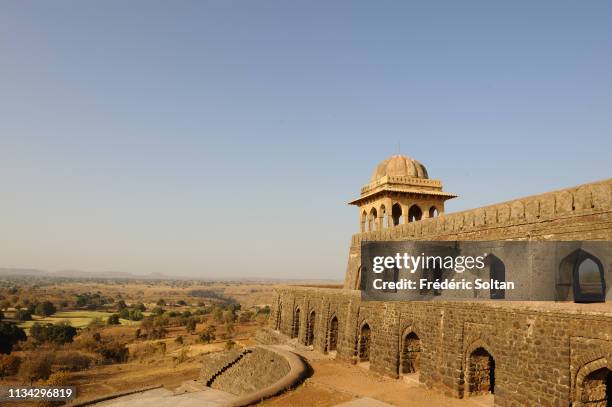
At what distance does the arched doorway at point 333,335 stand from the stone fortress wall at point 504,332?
0.82 meters

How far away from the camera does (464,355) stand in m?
13.3

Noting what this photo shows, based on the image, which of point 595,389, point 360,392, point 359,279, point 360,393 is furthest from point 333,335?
point 595,389

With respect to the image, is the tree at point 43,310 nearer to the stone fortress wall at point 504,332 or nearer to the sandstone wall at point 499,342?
the stone fortress wall at point 504,332

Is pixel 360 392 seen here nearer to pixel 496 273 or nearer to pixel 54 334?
pixel 496 273

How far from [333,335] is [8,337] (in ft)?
113

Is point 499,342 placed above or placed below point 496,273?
below

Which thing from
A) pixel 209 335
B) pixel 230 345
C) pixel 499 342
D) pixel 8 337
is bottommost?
pixel 8 337

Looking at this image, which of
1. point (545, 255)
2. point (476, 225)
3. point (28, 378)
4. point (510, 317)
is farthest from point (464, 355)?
point (28, 378)

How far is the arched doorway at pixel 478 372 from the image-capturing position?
13.1m

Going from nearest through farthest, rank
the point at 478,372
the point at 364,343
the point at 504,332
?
the point at 504,332
the point at 478,372
the point at 364,343

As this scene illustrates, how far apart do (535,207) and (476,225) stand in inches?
105

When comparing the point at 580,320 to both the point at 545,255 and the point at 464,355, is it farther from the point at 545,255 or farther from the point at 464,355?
the point at 464,355

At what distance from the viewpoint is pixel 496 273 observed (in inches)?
566

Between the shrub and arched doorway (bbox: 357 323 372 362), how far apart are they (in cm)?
2647
